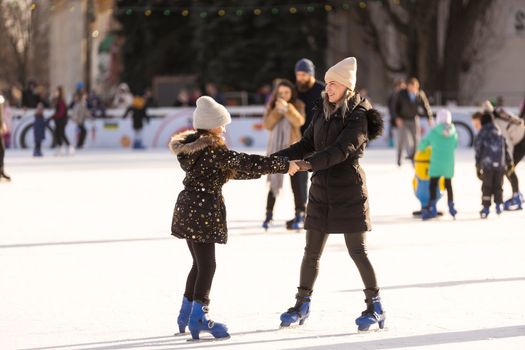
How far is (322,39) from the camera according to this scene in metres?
40.8

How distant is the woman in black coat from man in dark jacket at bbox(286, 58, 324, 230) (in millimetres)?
4656

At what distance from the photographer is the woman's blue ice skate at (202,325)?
23.5 feet

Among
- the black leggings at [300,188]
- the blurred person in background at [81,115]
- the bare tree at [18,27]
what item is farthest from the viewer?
the bare tree at [18,27]

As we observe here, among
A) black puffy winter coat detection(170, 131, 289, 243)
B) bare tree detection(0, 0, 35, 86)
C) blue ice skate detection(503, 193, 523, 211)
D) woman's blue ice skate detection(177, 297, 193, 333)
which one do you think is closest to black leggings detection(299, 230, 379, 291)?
black puffy winter coat detection(170, 131, 289, 243)

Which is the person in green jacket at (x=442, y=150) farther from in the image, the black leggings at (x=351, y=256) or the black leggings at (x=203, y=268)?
the black leggings at (x=203, y=268)

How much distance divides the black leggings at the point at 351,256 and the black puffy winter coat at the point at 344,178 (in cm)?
7

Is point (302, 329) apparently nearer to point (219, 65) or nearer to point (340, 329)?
point (340, 329)

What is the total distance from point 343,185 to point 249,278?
229cm

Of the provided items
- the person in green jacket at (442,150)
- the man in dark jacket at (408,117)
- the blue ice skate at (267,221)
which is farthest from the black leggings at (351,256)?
the man in dark jacket at (408,117)

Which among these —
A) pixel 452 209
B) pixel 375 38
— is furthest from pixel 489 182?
pixel 375 38

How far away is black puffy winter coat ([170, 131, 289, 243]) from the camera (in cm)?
716

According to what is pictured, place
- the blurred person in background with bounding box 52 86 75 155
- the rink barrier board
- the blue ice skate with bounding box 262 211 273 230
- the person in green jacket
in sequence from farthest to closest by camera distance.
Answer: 1. the rink barrier board
2. the blurred person in background with bounding box 52 86 75 155
3. the person in green jacket
4. the blue ice skate with bounding box 262 211 273 230

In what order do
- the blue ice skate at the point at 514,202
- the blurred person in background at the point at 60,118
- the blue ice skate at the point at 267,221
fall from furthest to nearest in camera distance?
the blurred person in background at the point at 60,118, the blue ice skate at the point at 514,202, the blue ice skate at the point at 267,221

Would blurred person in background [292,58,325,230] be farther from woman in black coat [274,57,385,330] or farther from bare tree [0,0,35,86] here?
bare tree [0,0,35,86]
